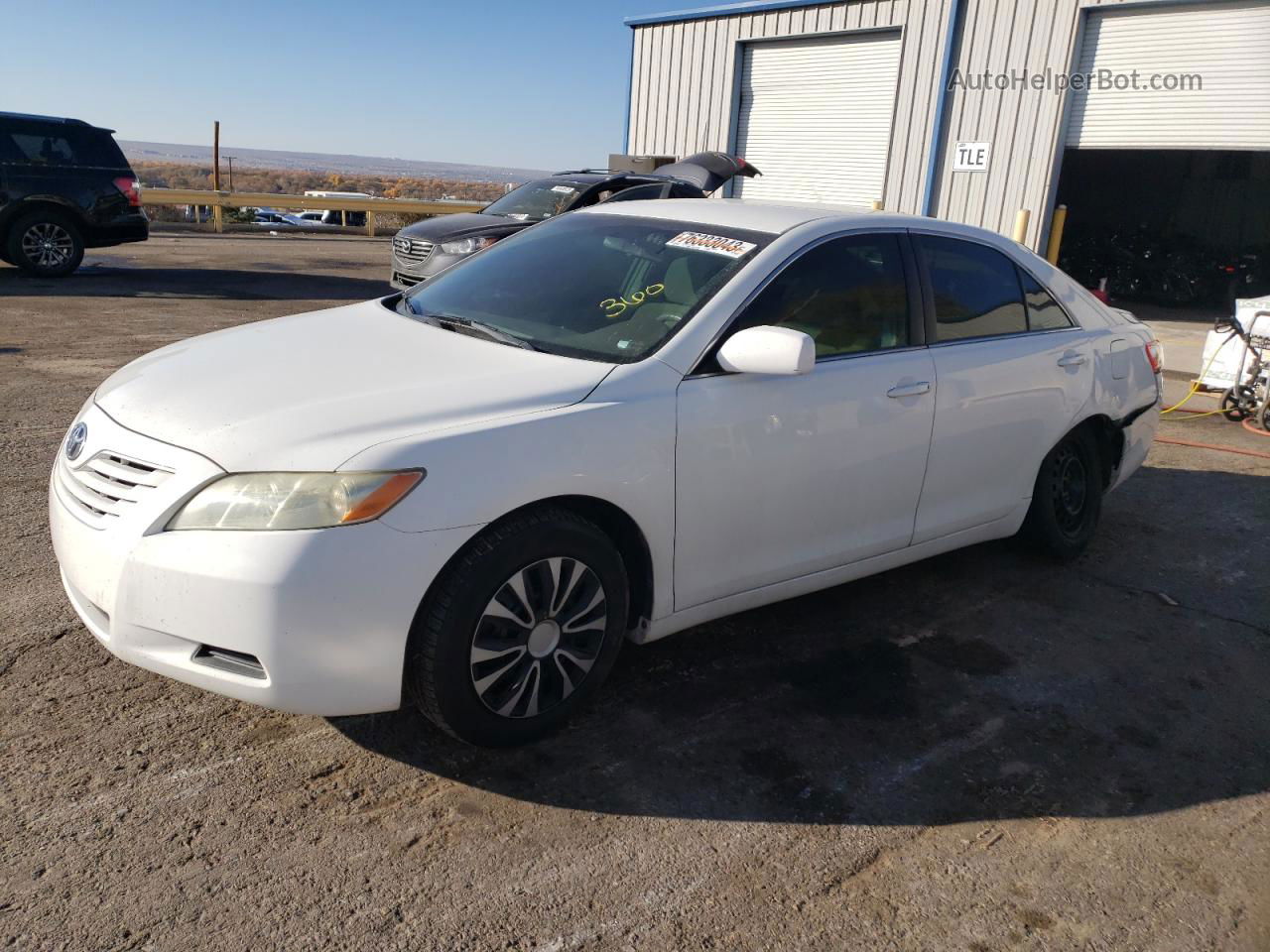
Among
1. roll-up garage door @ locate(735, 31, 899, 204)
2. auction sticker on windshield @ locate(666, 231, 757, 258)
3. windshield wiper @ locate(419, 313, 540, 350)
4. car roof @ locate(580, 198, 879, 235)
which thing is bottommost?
windshield wiper @ locate(419, 313, 540, 350)

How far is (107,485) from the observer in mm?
2994

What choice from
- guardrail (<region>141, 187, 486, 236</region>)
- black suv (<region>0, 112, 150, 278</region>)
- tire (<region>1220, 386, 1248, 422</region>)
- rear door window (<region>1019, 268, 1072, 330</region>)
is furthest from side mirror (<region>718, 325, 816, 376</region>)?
guardrail (<region>141, 187, 486, 236</region>)

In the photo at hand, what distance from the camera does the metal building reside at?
43.4 ft

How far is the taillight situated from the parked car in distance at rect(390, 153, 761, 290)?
3323mm

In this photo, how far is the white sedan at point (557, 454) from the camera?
9.08ft

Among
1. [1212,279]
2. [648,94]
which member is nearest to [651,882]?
[648,94]

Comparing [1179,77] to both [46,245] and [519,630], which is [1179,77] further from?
[46,245]

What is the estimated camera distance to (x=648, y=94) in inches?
766

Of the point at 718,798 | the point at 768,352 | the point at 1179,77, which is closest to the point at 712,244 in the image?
the point at 768,352

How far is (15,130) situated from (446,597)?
469 inches

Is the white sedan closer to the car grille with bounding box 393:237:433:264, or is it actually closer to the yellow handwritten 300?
the yellow handwritten 300

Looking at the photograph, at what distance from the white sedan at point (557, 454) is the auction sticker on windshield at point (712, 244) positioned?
0.04ft

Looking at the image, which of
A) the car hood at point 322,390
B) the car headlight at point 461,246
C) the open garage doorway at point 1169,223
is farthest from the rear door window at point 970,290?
the open garage doorway at point 1169,223

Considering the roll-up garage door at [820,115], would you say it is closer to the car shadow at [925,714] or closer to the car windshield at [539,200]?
the car windshield at [539,200]
